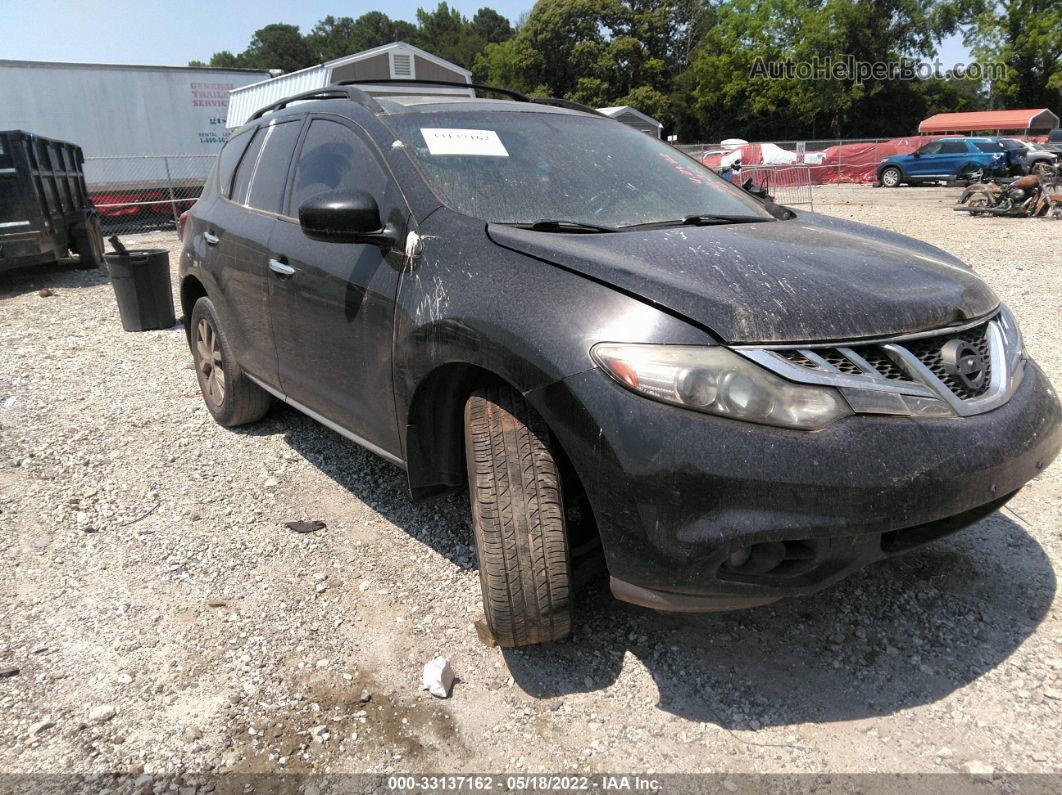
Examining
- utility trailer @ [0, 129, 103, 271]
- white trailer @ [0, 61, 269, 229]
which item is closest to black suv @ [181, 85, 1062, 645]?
utility trailer @ [0, 129, 103, 271]

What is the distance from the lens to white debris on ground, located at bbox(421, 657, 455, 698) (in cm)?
242

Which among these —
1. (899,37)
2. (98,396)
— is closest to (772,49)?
(899,37)

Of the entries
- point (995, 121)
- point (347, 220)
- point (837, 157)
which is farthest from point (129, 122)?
point (995, 121)

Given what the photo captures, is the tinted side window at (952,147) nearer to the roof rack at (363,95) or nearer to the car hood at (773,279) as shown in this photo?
the roof rack at (363,95)

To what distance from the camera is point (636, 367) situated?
1.98 meters

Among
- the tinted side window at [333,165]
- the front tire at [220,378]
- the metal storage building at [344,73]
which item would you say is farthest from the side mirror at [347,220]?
the metal storage building at [344,73]

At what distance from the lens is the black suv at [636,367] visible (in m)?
1.93

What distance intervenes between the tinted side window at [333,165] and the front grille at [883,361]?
68.5 inches

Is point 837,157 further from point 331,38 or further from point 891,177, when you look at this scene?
point 331,38

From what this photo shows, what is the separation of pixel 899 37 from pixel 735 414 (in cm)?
6261

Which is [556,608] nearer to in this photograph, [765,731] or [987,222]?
[765,731]

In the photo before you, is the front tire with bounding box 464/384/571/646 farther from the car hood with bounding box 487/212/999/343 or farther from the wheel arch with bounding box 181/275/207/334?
the wheel arch with bounding box 181/275/207/334

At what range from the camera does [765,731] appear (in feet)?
7.23

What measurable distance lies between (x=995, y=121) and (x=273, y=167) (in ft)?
164
